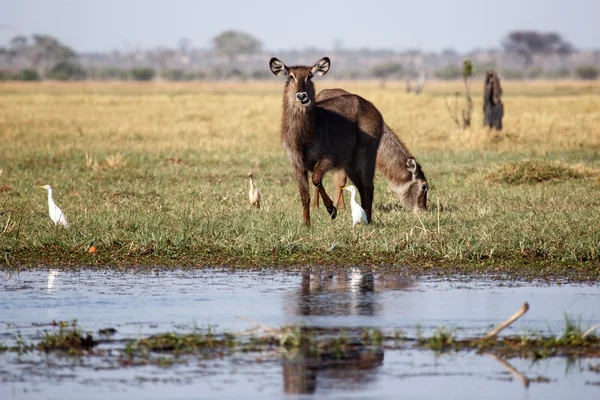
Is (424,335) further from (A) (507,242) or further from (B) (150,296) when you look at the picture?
(A) (507,242)

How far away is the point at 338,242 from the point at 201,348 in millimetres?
3554

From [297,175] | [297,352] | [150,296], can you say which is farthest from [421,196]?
[297,352]

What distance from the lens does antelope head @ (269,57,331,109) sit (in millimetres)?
9962

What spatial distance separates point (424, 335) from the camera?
6.34 m

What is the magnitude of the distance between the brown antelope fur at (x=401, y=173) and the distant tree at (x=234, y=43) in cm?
14814

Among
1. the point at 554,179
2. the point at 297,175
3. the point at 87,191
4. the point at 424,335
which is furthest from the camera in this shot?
the point at 554,179

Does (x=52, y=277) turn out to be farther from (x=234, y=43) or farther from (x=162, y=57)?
(x=162, y=57)

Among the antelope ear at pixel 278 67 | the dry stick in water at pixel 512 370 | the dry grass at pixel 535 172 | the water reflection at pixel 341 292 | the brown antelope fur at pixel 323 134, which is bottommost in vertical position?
the water reflection at pixel 341 292

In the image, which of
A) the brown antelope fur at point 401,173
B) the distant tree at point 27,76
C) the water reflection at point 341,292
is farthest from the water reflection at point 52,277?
the distant tree at point 27,76

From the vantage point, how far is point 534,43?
132 m

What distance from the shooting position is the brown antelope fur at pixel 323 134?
1019 cm

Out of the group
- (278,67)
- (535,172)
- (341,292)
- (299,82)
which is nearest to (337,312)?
(341,292)

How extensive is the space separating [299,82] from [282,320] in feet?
12.6

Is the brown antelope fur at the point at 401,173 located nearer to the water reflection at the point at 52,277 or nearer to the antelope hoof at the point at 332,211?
the antelope hoof at the point at 332,211
